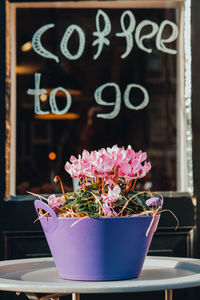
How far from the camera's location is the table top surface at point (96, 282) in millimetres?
1287

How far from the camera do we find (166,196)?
2.84 metres

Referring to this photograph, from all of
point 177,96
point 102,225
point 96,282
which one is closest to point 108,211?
point 102,225

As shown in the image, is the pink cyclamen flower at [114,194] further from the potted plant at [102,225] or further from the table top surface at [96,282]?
the table top surface at [96,282]

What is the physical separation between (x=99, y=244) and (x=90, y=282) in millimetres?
92

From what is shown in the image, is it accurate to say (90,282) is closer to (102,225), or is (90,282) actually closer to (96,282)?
(96,282)

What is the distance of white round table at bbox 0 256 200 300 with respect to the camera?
4.22ft

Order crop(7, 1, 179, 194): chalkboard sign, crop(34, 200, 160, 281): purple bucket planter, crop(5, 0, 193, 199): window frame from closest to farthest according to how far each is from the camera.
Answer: crop(34, 200, 160, 281): purple bucket planter < crop(5, 0, 193, 199): window frame < crop(7, 1, 179, 194): chalkboard sign

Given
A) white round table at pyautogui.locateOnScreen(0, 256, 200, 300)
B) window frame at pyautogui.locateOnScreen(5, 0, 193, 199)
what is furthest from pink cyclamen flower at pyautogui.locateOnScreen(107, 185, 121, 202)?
window frame at pyautogui.locateOnScreen(5, 0, 193, 199)

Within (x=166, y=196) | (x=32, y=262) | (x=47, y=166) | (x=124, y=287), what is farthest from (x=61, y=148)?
(x=124, y=287)

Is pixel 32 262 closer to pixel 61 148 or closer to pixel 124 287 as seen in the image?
pixel 124 287

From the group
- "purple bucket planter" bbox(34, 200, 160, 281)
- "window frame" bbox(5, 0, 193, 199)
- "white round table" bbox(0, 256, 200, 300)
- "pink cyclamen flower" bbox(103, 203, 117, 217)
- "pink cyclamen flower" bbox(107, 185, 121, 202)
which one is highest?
"window frame" bbox(5, 0, 193, 199)

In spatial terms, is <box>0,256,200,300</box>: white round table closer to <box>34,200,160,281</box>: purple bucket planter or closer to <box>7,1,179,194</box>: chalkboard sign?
<box>34,200,160,281</box>: purple bucket planter

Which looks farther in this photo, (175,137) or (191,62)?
(175,137)

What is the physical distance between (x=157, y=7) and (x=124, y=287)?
2.00 meters
